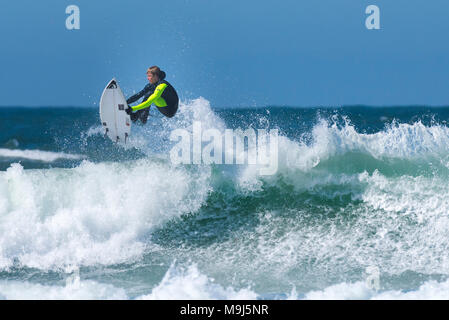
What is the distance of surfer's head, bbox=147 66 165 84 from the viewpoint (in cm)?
858

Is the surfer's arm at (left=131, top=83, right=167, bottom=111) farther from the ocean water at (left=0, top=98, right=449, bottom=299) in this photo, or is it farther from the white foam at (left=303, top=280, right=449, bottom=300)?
the white foam at (left=303, top=280, right=449, bottom=300)

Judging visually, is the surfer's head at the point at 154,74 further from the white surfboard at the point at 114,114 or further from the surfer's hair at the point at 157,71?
the white surfboard at the point at 114,114

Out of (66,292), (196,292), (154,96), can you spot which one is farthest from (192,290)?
(154,96)

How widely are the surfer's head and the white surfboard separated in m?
0.51

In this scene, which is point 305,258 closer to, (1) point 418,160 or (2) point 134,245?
(2) point 134,245

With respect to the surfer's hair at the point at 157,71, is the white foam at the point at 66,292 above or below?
→ below

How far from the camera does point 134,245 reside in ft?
25.2

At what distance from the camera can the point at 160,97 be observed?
8523 mm

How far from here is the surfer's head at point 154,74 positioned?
338 inches

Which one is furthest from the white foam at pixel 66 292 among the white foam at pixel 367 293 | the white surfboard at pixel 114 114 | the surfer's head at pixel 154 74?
the surfer's head at pixel 154 74

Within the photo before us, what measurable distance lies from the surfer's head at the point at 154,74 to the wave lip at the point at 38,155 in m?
7.74
